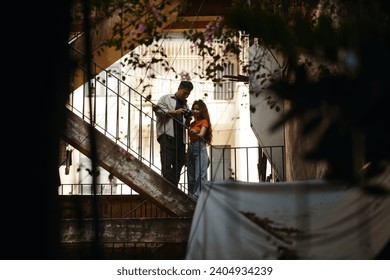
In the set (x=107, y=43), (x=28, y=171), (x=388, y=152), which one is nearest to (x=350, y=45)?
(x=388, y=152)

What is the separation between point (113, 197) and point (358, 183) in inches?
284

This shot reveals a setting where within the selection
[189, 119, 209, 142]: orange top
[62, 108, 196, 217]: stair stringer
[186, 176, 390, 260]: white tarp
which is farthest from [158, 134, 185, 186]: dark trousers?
[186, 176, 390, 260]: white tarp

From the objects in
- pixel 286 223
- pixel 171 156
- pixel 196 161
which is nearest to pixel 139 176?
pixel 171 156

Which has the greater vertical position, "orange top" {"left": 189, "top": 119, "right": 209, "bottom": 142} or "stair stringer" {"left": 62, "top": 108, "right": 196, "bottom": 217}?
"orange top" {"left": 189, "top": 119, "right": 209, "bottom": 142}

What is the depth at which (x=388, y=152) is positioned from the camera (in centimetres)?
310

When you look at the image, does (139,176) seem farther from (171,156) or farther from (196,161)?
(196,161)

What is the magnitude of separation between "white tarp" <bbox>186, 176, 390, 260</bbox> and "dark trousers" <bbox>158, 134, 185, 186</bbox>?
263cm

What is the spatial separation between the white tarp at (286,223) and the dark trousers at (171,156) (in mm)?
2626

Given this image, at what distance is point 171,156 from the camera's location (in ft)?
29.7

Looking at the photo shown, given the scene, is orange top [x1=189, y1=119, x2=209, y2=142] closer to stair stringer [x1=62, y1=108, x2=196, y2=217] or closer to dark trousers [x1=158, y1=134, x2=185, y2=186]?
dark trousers [x1=158, y1=134, x2=185, y2=186]

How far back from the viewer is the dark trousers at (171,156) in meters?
8.86

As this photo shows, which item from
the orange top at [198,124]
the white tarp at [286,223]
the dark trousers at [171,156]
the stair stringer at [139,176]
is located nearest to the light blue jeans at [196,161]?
the dark trousers at [171,156]

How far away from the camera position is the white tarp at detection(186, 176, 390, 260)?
18.7 ft

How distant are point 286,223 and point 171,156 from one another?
11.1ft
